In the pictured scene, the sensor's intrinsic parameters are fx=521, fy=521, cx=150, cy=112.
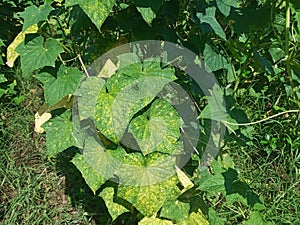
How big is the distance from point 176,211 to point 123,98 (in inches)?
17.5

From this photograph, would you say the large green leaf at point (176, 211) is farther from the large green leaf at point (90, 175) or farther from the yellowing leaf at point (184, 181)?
the large green leaf at point (90, 175)

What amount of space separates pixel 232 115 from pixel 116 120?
0.41m

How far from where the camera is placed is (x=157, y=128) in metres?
1.59

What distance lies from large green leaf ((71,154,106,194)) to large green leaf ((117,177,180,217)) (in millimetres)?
82

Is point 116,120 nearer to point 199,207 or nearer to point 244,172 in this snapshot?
point 199,207

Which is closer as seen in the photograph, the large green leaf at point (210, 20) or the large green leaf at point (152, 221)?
the large green leaf at point (210, 20)

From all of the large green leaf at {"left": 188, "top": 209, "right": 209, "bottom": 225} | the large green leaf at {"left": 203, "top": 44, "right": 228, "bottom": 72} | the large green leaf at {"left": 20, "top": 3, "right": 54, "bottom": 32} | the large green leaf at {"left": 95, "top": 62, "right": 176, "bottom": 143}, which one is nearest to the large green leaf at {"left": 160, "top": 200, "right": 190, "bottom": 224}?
the large green leaf at {"left": 188, "top": 209, "right": 209, "bottom": 225}

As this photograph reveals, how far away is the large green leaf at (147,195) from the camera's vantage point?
1.67m

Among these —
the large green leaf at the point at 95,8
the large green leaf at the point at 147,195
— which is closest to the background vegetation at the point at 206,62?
the large green leaf at the point at 95,8

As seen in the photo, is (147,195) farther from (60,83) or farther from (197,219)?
(60,83)

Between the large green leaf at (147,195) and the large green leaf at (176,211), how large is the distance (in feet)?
0.14

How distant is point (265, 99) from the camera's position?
8.51 feet

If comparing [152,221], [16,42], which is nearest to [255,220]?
[152,221]

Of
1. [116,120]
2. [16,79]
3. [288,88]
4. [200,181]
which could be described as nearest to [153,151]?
[116,120]
